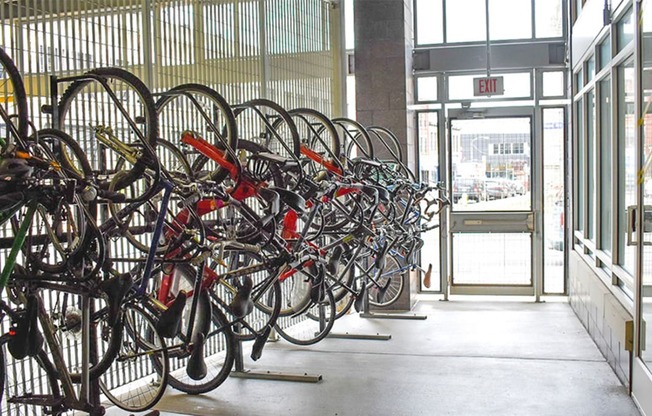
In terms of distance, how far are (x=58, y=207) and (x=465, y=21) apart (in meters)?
6.03

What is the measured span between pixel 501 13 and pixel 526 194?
200 cm

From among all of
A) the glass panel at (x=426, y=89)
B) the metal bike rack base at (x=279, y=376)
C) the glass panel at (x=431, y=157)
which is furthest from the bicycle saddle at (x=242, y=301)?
the glass panel at (x=426, y=89)

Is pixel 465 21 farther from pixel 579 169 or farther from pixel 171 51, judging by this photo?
pixel 171 51

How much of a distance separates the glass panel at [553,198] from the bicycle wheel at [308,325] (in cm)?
289

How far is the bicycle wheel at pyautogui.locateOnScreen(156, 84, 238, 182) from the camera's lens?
11.3ft

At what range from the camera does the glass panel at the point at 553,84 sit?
7520 millimetres

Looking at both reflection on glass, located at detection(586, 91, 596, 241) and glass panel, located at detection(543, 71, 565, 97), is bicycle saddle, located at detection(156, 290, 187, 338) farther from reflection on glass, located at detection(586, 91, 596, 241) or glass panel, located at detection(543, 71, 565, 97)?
glass panel, located at detection(543, 71, 565, 97)

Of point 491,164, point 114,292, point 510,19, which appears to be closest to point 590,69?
point 510,19

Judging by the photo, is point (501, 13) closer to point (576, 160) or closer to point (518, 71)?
point (518, 71)

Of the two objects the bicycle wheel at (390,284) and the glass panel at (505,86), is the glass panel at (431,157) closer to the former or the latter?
the glass panel at (505,86)

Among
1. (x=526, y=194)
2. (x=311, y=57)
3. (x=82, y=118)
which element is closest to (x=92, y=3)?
(x=82, y=118)

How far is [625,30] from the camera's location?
4.42 metres

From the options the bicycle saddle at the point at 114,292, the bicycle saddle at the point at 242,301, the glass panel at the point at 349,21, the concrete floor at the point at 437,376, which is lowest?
the concrete floor at the point at 437,376

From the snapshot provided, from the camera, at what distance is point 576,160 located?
275 inches
